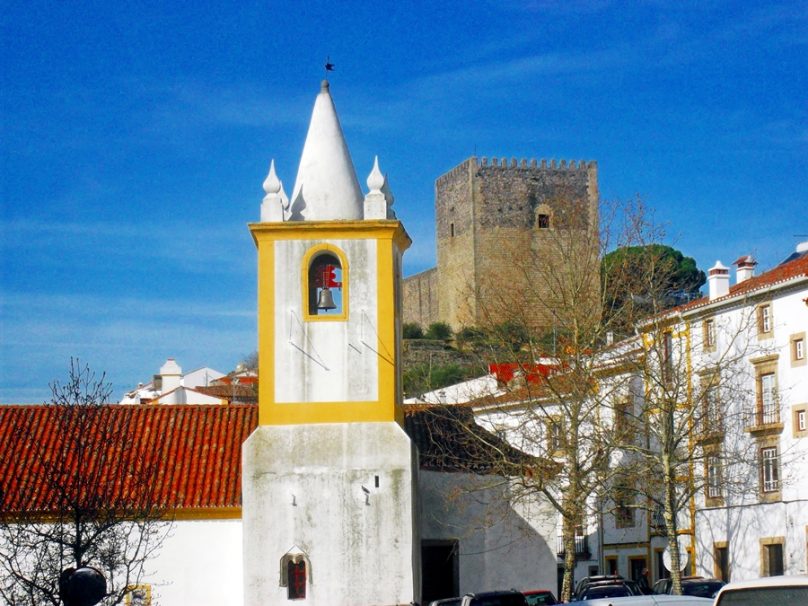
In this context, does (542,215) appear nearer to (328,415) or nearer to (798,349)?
(798,349)

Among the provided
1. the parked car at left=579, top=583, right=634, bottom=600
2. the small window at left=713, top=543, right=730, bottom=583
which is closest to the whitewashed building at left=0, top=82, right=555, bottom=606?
the parked car at left=579, top=583, right=634, bottom=600

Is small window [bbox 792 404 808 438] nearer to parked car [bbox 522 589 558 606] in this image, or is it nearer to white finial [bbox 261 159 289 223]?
parked car [bbox 522 589 558 606]

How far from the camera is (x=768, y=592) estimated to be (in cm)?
1065

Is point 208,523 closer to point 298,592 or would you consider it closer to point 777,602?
point 298,592

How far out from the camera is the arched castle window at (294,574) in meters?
28.4

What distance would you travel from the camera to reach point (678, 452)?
37.8m

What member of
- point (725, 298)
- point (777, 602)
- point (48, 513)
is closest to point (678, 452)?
point (725, 298)

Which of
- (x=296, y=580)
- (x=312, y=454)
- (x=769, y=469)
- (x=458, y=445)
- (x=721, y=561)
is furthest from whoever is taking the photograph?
(x=721, y=561)

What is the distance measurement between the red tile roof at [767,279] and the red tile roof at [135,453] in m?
17.2

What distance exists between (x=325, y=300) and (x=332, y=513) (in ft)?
14.2

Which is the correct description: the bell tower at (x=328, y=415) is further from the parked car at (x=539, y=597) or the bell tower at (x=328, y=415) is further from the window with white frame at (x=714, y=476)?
the window with white frame at (x=714, y=476)

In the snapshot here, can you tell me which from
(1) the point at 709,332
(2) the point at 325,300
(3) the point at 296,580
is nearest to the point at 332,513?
(3) the point at 296,580

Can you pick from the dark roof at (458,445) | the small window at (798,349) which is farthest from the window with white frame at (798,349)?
the dark roof at (458,445)

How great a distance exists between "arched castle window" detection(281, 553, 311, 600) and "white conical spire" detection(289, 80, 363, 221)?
270 inches
